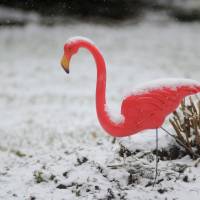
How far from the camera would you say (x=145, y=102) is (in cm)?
346

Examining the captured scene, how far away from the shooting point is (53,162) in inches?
185

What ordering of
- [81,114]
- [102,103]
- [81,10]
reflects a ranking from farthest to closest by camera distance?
1. [81,10]
2. [81,114]
3. [102,103]

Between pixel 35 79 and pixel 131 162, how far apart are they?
20.0 ft

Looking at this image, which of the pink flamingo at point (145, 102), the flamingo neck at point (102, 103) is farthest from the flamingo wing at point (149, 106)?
the flamingo neck at point (102, 103)

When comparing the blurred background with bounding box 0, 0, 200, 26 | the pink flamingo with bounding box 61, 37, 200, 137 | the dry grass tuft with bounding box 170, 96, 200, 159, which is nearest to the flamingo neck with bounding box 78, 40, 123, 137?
the pink flamingo with bounding box 61, 37, 200, 137

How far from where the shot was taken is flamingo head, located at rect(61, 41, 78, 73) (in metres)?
3.38

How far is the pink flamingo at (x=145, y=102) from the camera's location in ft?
11.3

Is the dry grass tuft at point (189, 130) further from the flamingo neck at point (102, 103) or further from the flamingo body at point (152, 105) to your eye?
the flamingo neck at point (102, 103)

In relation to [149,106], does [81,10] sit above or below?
above

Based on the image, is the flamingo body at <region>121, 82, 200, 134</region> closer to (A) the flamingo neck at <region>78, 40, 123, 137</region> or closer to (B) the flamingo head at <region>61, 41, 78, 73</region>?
(A) the flamingo neck at <region>78, 40, 123, 137</region>

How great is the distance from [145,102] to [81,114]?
3933mm

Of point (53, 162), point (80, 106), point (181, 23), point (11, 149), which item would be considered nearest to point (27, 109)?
point (80, 106)

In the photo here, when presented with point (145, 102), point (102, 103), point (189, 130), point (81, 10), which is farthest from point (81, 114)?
point (81, 10)

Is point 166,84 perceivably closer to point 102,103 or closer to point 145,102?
point 145,102
